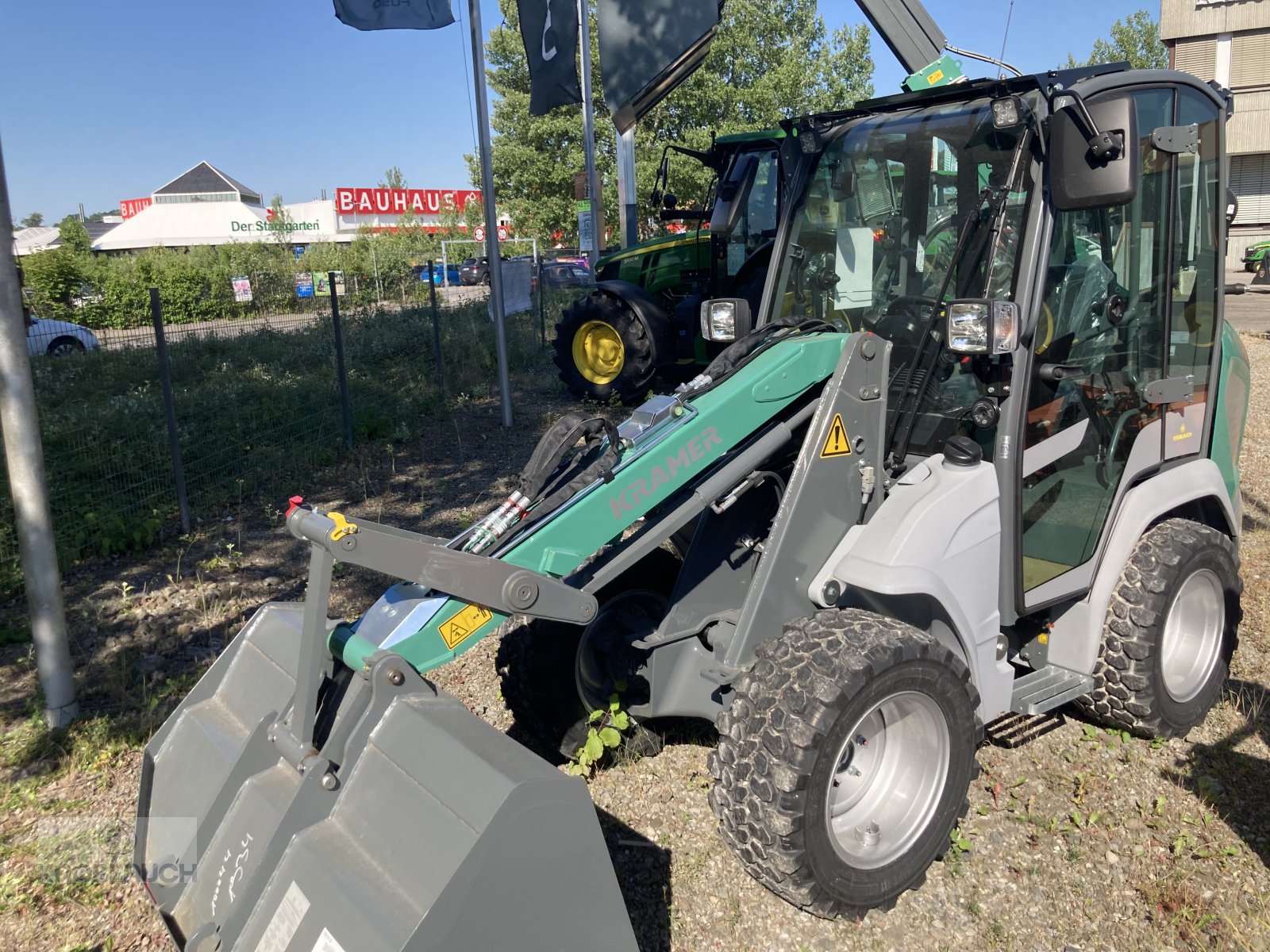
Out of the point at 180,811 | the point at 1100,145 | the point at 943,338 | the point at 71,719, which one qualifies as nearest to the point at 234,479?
the point at 71,719

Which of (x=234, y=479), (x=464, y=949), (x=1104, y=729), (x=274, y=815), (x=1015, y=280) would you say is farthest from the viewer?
(x=234, y=479)

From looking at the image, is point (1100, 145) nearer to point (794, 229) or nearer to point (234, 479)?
point (794, 229)

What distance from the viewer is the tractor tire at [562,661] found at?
374 cm

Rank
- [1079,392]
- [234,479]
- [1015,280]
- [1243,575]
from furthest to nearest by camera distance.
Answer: [234,479], [1243,575], [1079,392], [1015,280]

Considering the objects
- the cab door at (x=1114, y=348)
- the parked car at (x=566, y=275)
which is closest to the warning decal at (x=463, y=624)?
the cab door at (x=1114, y=348)

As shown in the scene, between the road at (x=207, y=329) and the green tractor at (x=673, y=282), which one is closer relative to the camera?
the road at (x=207, y=329)

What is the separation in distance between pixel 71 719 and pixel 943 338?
13.3ft

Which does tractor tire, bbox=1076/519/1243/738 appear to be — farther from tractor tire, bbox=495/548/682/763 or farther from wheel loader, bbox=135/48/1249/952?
tractor tire, bbox=495/548/682/763

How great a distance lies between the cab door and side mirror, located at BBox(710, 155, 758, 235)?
217 inches

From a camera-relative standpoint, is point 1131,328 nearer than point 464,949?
No

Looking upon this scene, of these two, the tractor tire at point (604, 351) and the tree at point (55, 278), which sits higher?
the tree at point (55, 278)

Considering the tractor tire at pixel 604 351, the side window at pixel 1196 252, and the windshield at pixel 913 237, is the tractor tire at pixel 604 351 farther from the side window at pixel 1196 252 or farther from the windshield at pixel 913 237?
the side window at pixel 1196 252

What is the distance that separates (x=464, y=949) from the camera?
7.19ft

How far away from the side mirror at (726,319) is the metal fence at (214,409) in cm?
476
